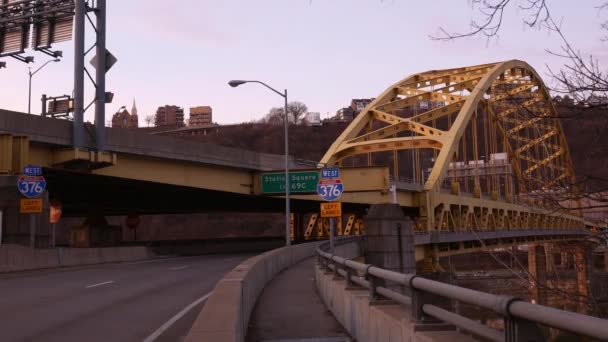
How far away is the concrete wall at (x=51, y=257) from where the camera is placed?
23.1 m

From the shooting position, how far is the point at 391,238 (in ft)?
85.9

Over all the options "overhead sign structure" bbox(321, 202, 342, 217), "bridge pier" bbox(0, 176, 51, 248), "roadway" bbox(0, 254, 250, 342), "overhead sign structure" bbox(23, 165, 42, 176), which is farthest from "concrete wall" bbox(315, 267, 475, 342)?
"bridge pier" bbox(0, 176, 51, 248)

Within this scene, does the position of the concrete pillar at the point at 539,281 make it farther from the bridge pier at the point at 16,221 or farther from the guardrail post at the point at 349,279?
the bridge pier at the point at 16,221

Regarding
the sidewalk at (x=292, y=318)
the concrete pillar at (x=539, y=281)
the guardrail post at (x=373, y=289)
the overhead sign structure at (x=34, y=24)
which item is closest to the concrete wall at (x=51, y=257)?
the overhead sign structure at (x=34, y=24)

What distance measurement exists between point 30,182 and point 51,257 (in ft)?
16.4

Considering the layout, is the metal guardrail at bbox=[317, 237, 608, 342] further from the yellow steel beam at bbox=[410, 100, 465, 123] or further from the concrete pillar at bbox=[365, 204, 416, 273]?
the yellow steel beam at bbox=[410, 100, 465, 123]

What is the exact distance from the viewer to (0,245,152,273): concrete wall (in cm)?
2308

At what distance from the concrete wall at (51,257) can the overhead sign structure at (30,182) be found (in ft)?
8.38

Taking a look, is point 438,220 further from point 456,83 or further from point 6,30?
point 6,30

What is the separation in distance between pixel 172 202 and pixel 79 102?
2145 cm

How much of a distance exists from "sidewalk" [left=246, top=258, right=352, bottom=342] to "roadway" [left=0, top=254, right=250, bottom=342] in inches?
53.6

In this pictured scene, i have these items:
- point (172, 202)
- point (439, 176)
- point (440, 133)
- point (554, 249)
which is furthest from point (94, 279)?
point (440, 133)

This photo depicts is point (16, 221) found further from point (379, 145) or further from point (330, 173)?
point (379, 145)

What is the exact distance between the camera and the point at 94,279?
20.4m
